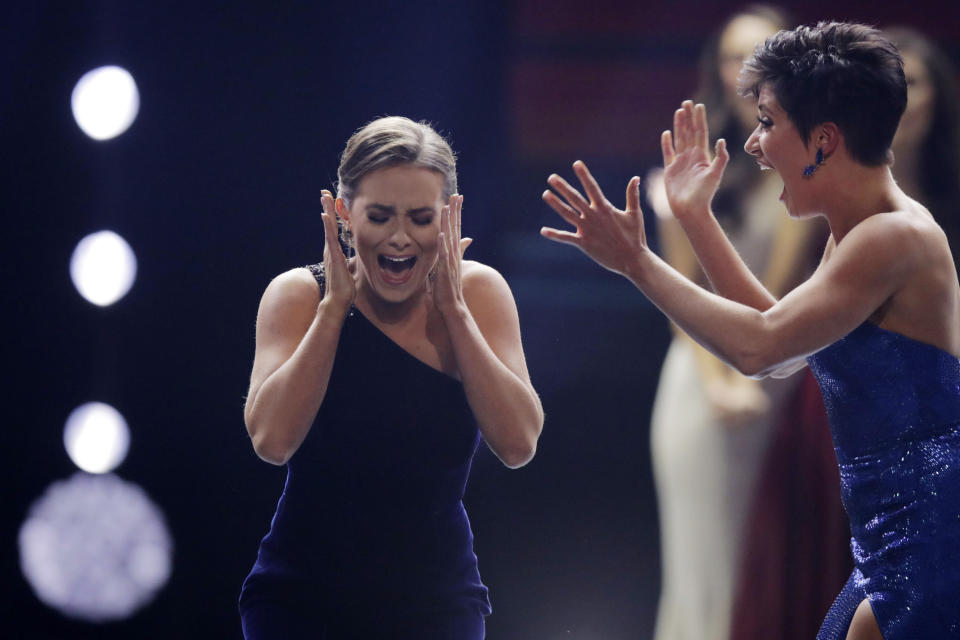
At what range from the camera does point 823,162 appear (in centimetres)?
158

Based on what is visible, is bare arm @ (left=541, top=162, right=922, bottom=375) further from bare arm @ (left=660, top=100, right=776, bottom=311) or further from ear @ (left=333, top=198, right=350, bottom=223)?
ear @ (left=333, top=198, right=350, bottom=223)

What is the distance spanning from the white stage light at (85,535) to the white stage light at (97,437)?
2.2 inches

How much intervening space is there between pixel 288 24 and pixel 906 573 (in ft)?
7.63

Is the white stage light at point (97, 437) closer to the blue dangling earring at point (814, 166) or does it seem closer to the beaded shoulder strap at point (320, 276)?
the beaded shoulder strap at point (320, 276)

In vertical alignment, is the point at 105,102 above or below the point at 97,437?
above

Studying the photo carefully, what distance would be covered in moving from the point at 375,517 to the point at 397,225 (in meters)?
0.53

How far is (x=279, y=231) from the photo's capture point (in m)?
3.00

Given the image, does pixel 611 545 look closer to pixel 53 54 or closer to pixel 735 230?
pixel 735 230

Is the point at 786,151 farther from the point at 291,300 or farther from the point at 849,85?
the point at 291,300

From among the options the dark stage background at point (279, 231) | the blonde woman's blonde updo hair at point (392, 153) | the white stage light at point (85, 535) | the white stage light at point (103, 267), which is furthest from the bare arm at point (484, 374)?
the white stage light at point (85, 535)

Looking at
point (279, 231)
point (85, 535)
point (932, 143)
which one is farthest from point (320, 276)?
point (932, 143)

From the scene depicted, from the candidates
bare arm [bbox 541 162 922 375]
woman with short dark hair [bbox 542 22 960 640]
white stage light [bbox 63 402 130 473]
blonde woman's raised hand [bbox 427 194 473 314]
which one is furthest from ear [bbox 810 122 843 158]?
white stage light [bbox 63 402 130 473]

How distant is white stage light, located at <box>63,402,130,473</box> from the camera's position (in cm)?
301

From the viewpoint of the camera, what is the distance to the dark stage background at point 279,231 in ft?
9.73
